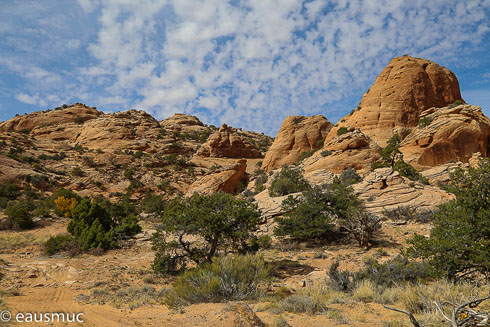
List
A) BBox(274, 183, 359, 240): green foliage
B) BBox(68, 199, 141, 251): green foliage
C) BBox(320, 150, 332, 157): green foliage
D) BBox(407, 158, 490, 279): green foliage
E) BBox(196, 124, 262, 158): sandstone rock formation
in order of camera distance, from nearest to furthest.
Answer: BBox(407, 158, 490, 279): green foliage, BBox(274, 183, 359, 240): green foliage, BBox(68, 199, 141, 251): green foliage, BBox(320, 150, 332, 157): green foliage, BBox(196, 124, 262, 158): sandstone rock formation

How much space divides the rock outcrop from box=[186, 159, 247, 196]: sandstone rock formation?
65.1 feet

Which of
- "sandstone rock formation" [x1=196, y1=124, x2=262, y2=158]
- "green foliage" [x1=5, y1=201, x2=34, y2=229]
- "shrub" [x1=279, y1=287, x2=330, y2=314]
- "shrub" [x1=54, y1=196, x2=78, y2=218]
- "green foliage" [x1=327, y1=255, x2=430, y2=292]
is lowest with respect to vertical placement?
"green foliage" [x1=327, y1=255, x2=430, y2=292]

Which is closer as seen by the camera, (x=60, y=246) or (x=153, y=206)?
(x=60, y=246)

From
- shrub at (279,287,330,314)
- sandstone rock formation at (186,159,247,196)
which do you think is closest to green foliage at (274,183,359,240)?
shrub at (279,287,330,314)

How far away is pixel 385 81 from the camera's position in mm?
39781

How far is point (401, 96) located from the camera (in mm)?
37281

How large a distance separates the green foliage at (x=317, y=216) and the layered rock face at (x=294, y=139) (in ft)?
78.0

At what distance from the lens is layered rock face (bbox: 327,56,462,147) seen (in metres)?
36.3

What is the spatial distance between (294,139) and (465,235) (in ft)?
118

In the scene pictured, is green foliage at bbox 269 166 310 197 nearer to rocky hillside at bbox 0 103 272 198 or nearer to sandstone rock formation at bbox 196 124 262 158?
rocky hillside at bbox 0 103 272 198

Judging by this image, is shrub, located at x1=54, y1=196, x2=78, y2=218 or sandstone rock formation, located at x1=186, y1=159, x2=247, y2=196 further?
sandstone rock formation, located at x1=186, y1=159, x2=247, y2=196

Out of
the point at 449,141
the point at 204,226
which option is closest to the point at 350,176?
the point at 449,141

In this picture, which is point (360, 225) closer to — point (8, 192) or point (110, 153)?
point (8, 192)

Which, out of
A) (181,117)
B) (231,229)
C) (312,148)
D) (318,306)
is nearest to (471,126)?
(312,148)
